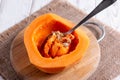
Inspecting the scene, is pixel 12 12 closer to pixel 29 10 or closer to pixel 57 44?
pixel 29 10

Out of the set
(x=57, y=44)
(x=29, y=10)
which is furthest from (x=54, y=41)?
(x=29, y=10)

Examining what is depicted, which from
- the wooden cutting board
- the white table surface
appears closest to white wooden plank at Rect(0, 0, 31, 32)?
the white table surface

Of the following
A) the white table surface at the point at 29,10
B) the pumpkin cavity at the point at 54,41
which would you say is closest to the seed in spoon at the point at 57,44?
the pumpkin cavity at the point at 54,41

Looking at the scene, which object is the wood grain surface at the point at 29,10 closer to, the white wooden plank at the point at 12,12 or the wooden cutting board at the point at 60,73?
the white wooden plank at the point at 12,12

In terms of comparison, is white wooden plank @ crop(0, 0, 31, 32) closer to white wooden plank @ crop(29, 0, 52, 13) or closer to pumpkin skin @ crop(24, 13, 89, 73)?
white wooden plank @ crop(29, 0, 52, 13)

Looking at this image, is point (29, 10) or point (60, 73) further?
point (29, 10)

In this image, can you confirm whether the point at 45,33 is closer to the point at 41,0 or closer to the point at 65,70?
the point at 65,70
